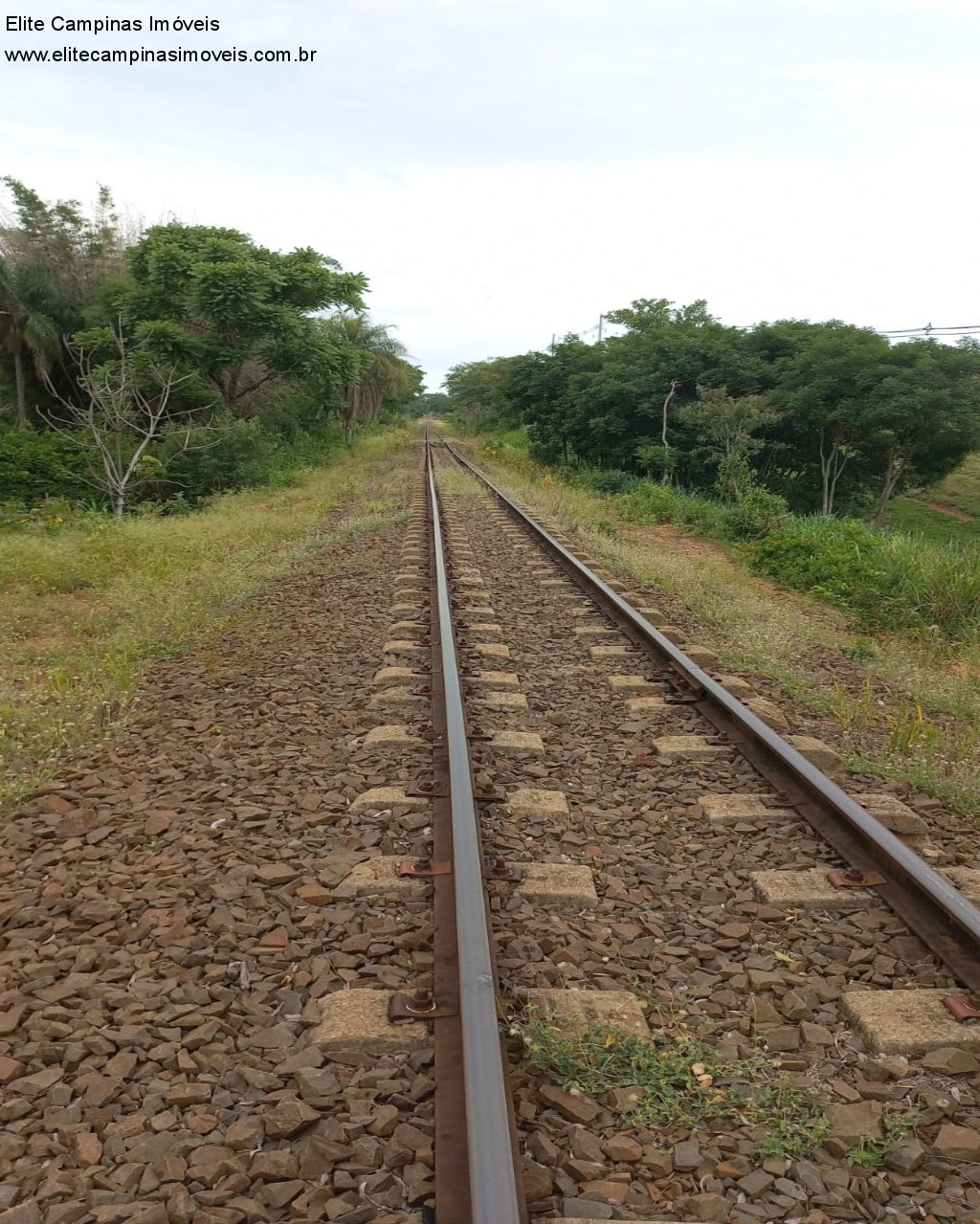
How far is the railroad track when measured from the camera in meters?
1.80

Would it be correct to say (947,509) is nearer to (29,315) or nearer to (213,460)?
(213,460)

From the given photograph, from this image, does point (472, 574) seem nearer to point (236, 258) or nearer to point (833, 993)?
point (833, 993)

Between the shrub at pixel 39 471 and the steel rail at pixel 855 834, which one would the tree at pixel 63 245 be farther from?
the steel rail at pixel 855 834

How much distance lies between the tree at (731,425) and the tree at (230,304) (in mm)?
10000

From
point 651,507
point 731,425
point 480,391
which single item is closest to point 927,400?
point 731,425

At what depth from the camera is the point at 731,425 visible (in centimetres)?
1738

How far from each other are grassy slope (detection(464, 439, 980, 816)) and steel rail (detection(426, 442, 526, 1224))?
6.94ft

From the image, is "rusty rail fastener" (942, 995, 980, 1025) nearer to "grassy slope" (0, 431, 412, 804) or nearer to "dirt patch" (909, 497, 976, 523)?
"grassy slope" (0, 431, 412, 804)

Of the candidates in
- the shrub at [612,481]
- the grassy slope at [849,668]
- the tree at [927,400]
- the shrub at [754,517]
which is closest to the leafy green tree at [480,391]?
the shrub at [612,481]

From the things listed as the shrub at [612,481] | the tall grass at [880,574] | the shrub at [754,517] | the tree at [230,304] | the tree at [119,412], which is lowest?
the tall grass at [880,574]

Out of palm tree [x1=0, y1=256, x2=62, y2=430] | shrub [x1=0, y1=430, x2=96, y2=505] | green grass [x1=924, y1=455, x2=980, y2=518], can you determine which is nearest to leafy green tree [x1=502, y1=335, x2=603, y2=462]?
shrub [x1=0, y1=430, x2=96, y2=505]

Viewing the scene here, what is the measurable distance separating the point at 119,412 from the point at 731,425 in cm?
1159

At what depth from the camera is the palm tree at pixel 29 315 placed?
24.9 metres

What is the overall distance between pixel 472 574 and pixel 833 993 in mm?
6466
